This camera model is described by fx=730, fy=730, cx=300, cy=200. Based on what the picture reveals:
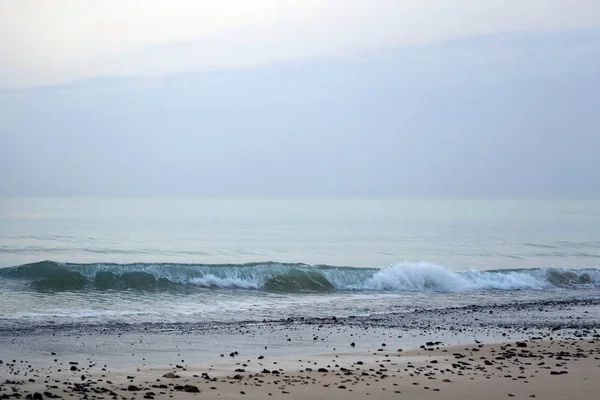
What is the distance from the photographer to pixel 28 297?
23547mm

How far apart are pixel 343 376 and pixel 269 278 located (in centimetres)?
1945

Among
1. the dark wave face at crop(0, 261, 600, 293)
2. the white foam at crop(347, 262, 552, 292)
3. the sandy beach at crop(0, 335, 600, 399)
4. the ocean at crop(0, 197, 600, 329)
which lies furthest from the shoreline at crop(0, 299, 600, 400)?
the white foam at crop(347, 262, 552, 292)

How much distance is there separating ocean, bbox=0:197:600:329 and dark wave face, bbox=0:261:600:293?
51 millimetres

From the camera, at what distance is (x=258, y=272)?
30984 mm

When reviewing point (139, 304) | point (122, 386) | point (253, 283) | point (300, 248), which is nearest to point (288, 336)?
point (122, 386)

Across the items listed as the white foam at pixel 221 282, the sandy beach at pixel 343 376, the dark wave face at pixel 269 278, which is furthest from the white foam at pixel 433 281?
the sandy beach at pixel 343 376

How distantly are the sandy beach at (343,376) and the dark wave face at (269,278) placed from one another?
51.1 ft

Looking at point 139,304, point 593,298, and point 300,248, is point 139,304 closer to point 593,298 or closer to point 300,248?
point 593,298

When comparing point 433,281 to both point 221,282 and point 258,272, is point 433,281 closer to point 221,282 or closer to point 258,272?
point 258,272

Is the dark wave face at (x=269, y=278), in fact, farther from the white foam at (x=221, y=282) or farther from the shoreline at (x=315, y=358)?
the shoreline at (x=315, y=358)

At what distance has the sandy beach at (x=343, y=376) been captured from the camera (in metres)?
9.81

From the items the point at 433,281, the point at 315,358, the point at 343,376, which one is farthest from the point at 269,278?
the point at 343,376

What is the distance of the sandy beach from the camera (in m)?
9.81

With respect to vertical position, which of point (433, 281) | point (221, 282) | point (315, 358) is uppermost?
point (433, 281)
